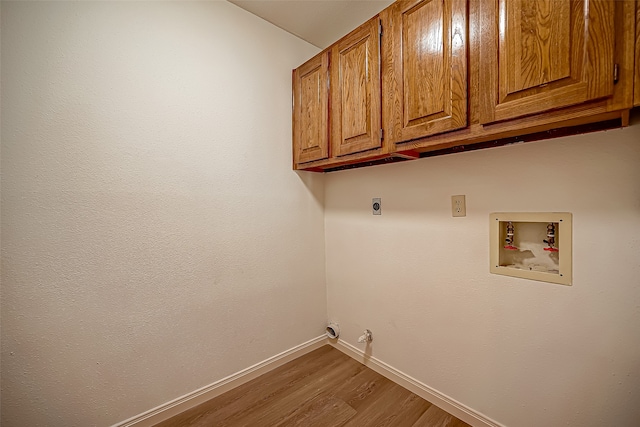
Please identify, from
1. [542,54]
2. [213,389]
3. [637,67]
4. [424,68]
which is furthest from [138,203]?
[637,67]

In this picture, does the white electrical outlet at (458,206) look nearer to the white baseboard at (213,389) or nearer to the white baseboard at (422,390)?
the white baseboard at (422,390)

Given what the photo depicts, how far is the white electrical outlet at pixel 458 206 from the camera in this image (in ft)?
4.88

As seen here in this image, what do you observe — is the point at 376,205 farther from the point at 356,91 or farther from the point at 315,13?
the point at 315,13

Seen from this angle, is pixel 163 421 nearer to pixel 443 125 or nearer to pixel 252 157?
pixel 252 157

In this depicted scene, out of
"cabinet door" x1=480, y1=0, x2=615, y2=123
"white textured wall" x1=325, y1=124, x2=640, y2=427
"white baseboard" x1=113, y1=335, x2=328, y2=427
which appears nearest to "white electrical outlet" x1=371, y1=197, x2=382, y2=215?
"white textured wall" x1=325, y1=124, x2=640, y2=427

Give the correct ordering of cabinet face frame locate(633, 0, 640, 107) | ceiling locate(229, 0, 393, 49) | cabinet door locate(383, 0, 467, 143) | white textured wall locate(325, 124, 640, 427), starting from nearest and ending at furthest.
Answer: cabinet face frame locate(633, 0, 640, 107)
white textured wall locate(325, 124, 640, 427)
cabinet door locate(383, 0, 467, 143)
ceiling locate(229, 0, 393, 49)

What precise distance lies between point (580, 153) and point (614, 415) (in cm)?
109

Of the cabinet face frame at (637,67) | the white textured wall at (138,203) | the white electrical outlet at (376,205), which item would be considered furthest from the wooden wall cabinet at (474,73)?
the white textured wall at (138,203)

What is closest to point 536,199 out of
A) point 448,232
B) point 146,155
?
point 448,232

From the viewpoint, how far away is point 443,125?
123 centimetres

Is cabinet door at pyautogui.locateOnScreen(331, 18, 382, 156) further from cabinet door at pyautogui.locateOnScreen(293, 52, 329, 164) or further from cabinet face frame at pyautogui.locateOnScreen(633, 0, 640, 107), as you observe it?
cabinet face frame at pyautogui.locateOnScreen(633, 0, 640, 107)

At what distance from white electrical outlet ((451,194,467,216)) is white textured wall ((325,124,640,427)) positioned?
0.03 metres

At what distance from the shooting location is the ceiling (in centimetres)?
176

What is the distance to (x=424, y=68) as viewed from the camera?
1292 millimetres
